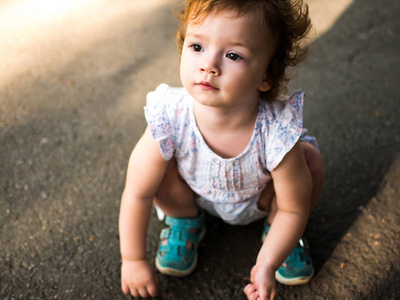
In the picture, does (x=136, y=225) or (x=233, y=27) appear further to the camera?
(x=136, y=225)

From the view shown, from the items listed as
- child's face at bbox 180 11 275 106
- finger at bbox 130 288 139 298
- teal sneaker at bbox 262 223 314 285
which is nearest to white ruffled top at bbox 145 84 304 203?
child's face at bbox 180 11 275 106

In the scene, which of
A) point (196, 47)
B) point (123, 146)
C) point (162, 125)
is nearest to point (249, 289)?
point (162, 125)

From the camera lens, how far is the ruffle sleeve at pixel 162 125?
116 cm

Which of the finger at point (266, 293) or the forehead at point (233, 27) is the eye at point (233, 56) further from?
the finger at point (266, 293)

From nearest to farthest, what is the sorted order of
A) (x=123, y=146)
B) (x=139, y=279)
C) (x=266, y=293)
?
(x=266, y=293), (x=139, y=279), (x=123, y=146)

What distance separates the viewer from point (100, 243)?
1.46 metres

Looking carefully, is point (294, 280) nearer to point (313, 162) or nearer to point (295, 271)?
point (295, 271)

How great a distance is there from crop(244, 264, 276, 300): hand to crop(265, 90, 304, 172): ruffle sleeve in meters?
0.26

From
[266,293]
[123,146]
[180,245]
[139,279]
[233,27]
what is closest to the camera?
[233,27]

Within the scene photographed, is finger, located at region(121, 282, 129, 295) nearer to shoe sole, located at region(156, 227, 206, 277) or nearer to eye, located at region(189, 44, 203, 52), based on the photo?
shoe sole, located at region(156, 227, 206, 277)

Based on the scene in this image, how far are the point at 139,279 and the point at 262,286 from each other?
1.16 feet

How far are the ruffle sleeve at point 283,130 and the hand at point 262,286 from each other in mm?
260

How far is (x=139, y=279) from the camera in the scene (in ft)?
4.10

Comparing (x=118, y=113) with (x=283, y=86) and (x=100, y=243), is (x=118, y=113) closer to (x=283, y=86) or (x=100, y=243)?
(x=100, y=243)
